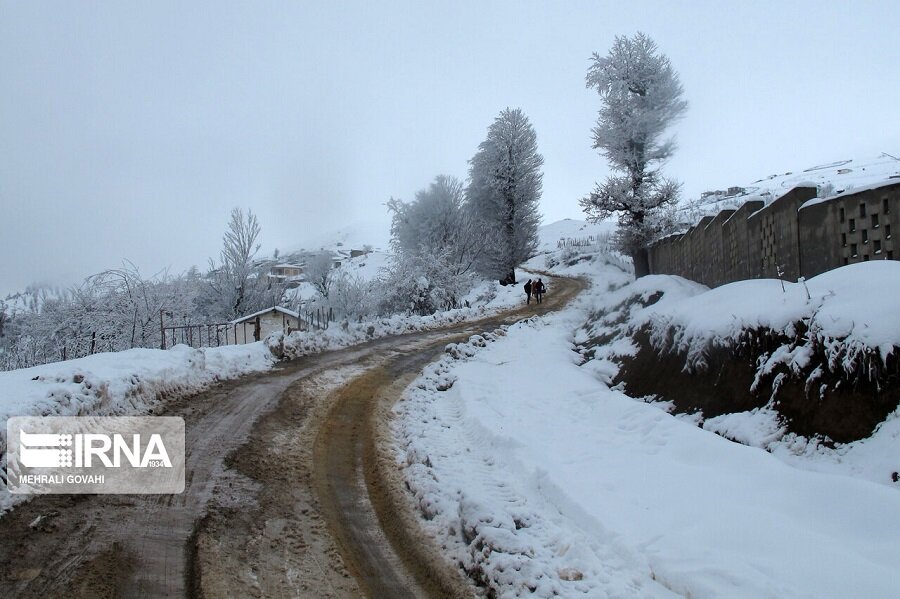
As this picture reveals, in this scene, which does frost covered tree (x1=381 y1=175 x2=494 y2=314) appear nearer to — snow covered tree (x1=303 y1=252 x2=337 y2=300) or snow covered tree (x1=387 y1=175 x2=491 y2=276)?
snow covered tree (x1=387 y1=175 x2=491 y2=276)

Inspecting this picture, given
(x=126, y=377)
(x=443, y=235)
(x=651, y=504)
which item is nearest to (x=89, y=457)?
(x=126, y=377)

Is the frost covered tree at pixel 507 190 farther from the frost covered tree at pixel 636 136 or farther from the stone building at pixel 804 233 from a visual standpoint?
the stone building at pixel 804 233

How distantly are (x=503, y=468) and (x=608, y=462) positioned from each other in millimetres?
1340

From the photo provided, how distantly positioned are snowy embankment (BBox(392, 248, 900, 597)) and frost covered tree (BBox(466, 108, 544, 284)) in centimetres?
3148

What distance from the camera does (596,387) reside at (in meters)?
10.6

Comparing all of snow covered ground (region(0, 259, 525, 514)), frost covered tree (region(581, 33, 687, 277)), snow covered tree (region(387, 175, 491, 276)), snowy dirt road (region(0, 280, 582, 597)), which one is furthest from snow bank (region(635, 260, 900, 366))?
snow covered tree (region(387, 175, 491, 276))

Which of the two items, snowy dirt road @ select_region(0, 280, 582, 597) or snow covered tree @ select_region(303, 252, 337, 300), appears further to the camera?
snow covered tree @ select_region(303, 252, 337, 300)

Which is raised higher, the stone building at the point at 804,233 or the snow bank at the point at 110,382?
the stone building at the point at 804,233

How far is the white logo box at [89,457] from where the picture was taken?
5.88 metres

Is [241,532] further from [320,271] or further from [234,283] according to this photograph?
[320,271]

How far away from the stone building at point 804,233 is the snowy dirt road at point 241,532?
6516 mm

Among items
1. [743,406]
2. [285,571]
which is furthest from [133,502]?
[743,406]

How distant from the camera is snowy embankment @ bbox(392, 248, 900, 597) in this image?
3992 mm

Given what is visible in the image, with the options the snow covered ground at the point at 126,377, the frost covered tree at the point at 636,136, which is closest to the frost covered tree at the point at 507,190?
the frost covered tree at the point at 636,136
